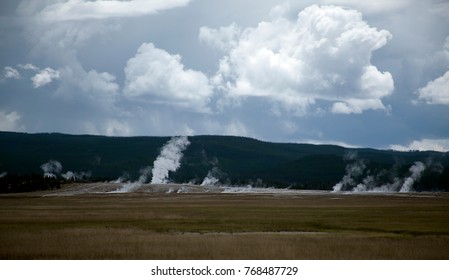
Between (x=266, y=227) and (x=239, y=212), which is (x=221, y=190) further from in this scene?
(x=266, y=227)

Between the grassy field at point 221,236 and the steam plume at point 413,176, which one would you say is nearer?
the grassy field at point 221,236

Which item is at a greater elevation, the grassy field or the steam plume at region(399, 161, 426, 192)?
the steam plume at region(399, 161, 426, 192)

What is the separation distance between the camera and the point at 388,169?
16650 cm

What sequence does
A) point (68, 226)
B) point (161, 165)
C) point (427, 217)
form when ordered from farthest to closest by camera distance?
1. point (161, 165)
2. point (427, 217)
3. point (68, 226)

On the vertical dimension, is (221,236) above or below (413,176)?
below

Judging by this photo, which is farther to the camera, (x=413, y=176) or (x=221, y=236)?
(x=413, y=176)

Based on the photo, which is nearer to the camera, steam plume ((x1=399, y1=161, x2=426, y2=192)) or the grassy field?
the grassy field

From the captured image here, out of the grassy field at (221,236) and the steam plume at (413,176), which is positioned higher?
the steam plume at (413,176)
